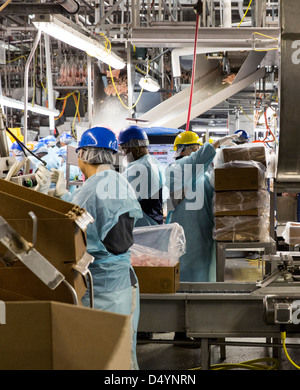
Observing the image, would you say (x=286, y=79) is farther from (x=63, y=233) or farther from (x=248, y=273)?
(x=248, y=273)

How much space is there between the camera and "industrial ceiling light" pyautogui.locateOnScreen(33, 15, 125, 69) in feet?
12.0

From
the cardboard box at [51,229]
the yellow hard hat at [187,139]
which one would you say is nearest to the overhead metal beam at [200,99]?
the yellow hard hat at [187,139]

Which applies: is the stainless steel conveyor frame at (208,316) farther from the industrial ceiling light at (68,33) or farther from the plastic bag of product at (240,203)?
the industrial ceiling light at (68,33)

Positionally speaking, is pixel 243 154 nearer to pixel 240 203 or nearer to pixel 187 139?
pixel 240 203

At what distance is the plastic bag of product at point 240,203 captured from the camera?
4.10 meters

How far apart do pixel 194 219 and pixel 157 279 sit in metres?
1.31

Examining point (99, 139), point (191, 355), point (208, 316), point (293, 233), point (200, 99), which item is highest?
point (200, 99)

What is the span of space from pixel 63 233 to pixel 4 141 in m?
0.76

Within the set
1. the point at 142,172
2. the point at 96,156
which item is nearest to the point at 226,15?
the point at 142,172

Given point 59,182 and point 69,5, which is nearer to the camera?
point 59,182

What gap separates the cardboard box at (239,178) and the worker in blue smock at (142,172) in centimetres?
50

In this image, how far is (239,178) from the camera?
13.4 ft

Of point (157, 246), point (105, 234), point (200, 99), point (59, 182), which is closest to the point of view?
point (105, 234)
